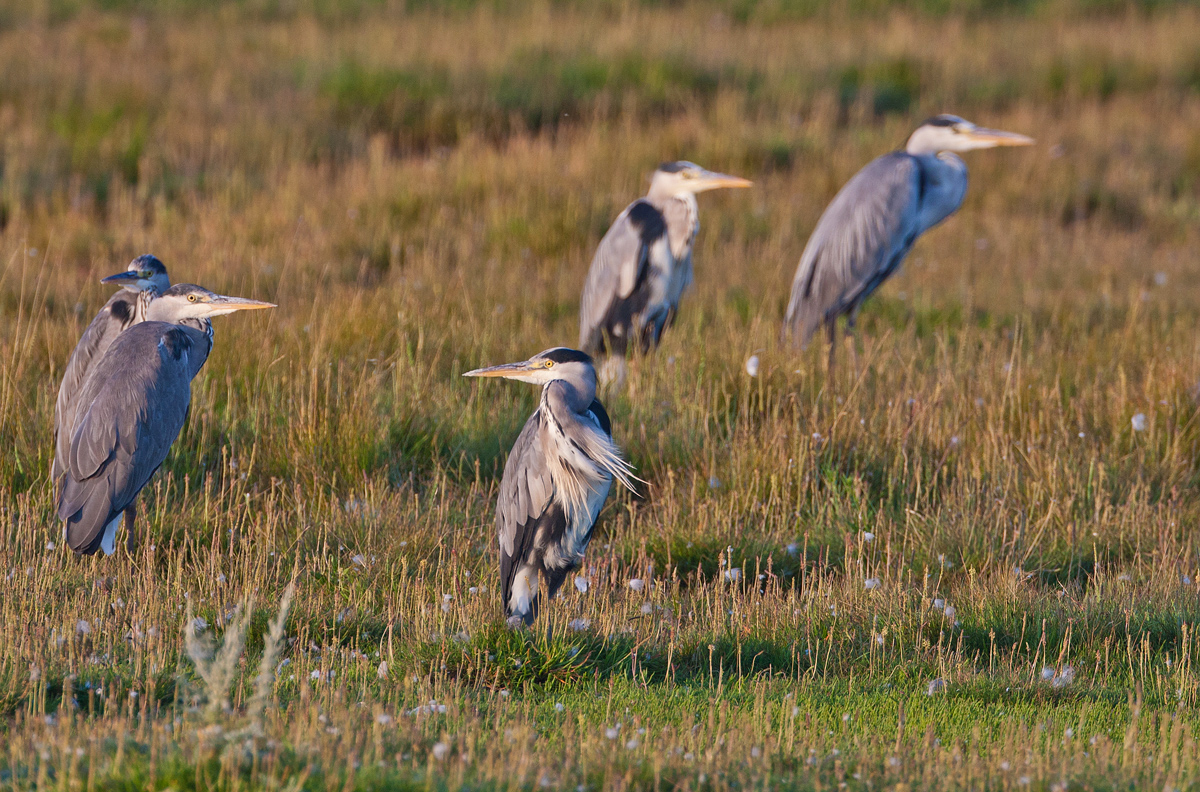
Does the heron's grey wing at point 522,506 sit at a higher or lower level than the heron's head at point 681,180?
lower

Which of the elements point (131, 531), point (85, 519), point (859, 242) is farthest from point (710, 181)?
point (85, 519)

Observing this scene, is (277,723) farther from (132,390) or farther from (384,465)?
(384,465)

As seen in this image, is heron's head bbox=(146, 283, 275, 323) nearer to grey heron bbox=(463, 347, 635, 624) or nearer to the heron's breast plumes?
grey heron bbox=(463, 347, 635, 624)

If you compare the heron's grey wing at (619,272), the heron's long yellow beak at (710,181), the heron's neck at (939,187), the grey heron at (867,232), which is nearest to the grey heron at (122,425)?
the heron's grey wing at (619,272)

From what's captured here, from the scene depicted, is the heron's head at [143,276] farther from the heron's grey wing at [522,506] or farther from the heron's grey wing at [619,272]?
the heron's grey wing at [619,272]

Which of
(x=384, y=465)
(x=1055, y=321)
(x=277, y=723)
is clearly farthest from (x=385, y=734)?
(x=1055, y=321)

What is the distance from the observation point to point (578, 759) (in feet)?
10.9

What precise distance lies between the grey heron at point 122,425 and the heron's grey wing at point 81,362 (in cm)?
18

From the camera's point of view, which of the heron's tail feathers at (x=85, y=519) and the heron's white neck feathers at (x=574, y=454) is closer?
the heron's white neck feathers at (x=574, y=454)

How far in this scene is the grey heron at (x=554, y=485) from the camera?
4.69 m

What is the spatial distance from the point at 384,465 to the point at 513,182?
5.49m

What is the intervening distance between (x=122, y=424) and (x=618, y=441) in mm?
2501

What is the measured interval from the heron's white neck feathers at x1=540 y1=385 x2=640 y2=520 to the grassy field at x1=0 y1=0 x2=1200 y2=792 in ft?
1.53

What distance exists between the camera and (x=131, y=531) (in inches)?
204
